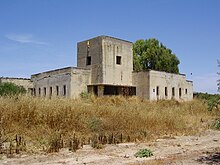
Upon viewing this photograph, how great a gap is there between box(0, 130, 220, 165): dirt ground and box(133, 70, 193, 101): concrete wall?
20725 millimetres

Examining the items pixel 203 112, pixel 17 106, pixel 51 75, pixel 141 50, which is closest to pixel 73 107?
pixel 17 106

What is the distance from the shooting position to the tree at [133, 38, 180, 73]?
48.7 metres

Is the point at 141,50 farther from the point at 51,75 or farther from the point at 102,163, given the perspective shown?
the point at 102,163

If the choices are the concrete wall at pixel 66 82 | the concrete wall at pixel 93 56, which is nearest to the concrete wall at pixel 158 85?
the concrete wall at pixel 93 56

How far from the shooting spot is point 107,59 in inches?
1200

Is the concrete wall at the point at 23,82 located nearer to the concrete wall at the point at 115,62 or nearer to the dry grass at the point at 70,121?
the concrete wall at the point at 115,62

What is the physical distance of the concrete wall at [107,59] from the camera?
98.8 ft

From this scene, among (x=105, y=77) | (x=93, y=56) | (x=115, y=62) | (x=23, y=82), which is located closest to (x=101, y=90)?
(x=105, y=77)

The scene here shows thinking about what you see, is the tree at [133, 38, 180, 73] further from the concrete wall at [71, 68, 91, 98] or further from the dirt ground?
the dirt ground

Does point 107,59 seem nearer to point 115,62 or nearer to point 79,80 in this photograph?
point 115,62

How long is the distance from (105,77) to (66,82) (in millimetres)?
4091

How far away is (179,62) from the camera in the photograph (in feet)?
168

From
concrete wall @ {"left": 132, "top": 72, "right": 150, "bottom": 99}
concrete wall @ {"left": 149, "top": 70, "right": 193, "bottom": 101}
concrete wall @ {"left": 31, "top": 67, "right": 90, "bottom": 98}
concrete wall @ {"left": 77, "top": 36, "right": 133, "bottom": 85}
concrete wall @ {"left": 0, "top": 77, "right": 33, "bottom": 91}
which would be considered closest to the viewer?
concrete wall @ {"left": 31, "top": 67, "right": 90, "bottom": 98}

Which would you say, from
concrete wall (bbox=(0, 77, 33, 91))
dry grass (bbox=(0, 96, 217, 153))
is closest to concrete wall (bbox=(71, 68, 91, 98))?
concrete wall (bbox=(0, 77, 33, 91))
